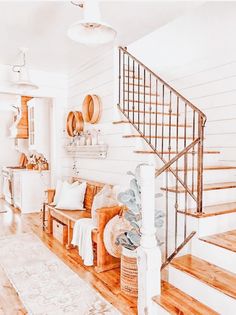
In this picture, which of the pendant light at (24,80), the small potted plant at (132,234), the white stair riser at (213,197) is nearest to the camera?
the small potted plant at (132,234)

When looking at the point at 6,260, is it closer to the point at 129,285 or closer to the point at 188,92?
the point at 129,285

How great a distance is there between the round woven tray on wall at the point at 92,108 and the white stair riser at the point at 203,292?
104 inches

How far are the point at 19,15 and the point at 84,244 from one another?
2.67 meters

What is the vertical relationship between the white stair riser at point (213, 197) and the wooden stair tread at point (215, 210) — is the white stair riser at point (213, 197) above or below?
above

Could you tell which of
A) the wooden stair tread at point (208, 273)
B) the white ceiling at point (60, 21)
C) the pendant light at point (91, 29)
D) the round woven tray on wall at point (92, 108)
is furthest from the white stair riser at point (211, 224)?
the round woven tray on wall at point (92, 108)

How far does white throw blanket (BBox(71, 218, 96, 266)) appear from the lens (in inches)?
129

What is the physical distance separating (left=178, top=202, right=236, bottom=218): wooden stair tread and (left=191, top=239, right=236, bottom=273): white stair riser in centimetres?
23

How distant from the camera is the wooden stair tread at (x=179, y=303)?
2024 mm

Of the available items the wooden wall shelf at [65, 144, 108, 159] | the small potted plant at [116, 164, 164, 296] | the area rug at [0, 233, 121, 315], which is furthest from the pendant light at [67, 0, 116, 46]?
the area rug at [0, 233, 121, 315]

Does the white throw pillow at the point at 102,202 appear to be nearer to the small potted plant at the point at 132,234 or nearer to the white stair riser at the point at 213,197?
the small potted plant at the point at 132,234

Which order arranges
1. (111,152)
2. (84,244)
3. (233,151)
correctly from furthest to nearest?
(111,152) → (233,151) → (84,244)

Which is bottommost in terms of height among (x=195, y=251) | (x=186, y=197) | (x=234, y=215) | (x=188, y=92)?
(x=195, y=251)

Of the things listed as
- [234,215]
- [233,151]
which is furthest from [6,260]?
[233,151]

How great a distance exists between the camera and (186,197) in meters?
2.70
